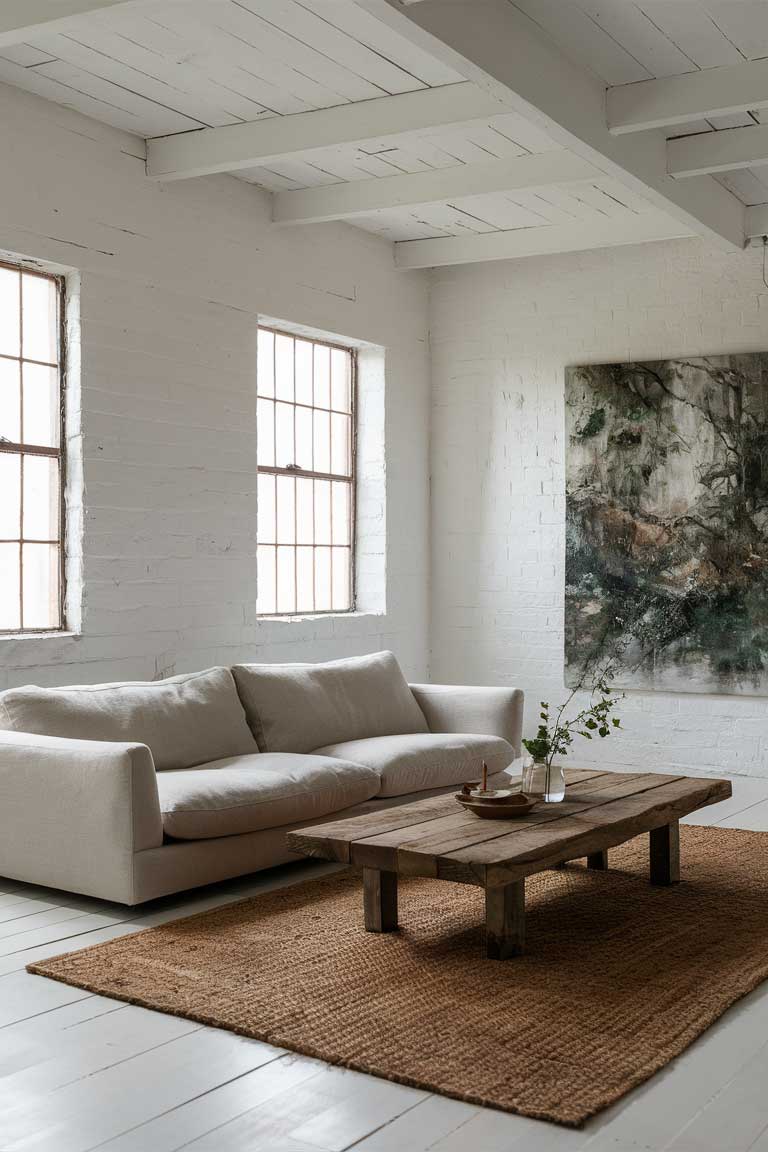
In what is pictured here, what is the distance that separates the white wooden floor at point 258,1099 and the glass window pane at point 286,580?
145 inches

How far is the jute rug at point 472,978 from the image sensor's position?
9.00 ft

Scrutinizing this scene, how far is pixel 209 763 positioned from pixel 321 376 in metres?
2.97

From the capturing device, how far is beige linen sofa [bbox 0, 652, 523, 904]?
3.99m

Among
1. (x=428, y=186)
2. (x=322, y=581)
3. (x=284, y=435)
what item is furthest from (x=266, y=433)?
(x=428, y=186)

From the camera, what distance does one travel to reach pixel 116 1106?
8.43 ft

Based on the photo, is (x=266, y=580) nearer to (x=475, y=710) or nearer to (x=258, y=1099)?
(x=475, y=710)

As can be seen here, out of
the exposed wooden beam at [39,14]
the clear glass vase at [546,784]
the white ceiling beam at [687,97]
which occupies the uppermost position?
the white ceiling beam at [687,97]

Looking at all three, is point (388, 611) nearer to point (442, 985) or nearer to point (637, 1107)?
point (442, 985)

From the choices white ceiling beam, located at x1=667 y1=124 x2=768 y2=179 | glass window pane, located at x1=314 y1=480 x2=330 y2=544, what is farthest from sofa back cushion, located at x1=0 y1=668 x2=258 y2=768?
white ceiling beam, located at x1=667 y1=124 x2=768 y2=179

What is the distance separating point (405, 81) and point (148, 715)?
2.69 metres

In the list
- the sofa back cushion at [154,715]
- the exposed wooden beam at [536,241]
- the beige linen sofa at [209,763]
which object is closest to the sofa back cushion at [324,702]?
the beige linen sofa at [209,763]

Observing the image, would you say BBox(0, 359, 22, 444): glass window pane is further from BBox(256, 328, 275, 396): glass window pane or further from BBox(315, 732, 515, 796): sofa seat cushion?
BBox(315, 732, 515, 796): sofa seat cushion

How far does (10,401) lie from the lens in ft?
16.9

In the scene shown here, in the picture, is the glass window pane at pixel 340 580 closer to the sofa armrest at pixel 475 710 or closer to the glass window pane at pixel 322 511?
the glass window pane at pixel 322 511
